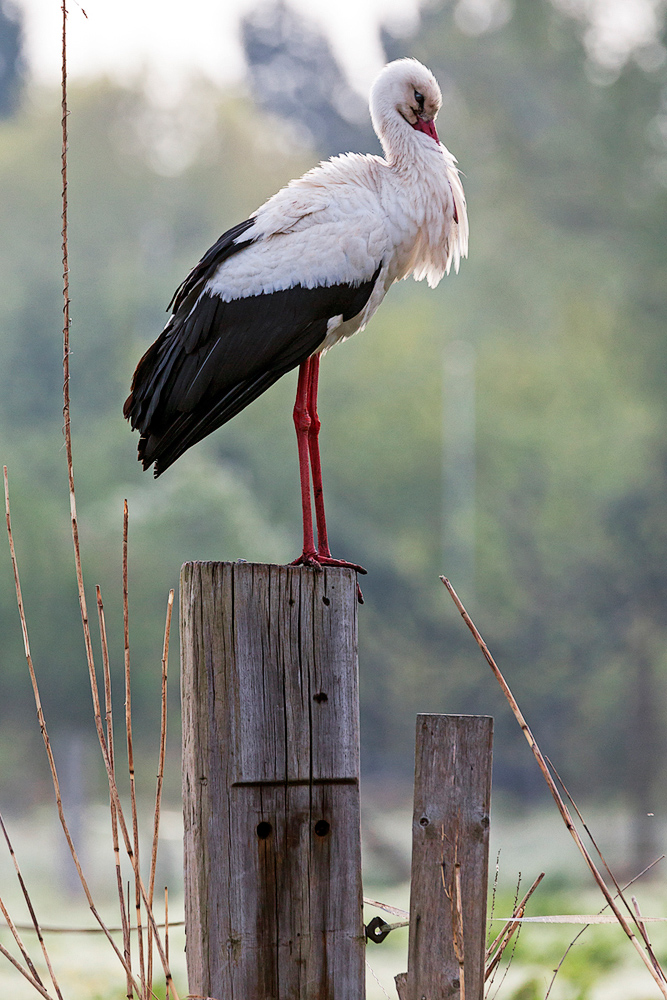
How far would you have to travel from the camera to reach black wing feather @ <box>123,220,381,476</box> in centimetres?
226

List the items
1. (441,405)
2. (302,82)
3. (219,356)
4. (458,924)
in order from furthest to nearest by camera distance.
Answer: (302,82)
(441,405)
(219,356)
(458,924)

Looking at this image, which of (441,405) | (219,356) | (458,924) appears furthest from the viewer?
(441,405)

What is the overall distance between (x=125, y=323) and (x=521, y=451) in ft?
22.2

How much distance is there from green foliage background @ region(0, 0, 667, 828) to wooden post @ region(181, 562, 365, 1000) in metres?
13.0

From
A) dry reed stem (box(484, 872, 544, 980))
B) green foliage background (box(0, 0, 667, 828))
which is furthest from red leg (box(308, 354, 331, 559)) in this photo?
green foliage background (box(0, 0, 667, 828))

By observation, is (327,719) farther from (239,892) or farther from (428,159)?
(428,159)

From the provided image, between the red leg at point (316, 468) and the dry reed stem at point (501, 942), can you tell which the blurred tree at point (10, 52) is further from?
the dry reed stem at point (501, 942)

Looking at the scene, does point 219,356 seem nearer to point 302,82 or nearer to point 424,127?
point 424,127

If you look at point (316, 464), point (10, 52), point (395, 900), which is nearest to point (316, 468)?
point (316, 464)

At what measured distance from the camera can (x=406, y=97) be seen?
2824mm

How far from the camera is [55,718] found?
1483cm

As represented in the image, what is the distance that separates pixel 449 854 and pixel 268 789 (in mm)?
286

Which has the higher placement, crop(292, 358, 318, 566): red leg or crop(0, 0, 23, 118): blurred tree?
crop(0, 0, 23, 118): blurred tree

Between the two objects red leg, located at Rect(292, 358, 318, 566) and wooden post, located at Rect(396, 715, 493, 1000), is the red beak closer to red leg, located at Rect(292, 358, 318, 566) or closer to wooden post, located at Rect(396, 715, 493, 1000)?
red leg, located at Rect(292, 358, 318, 566)
